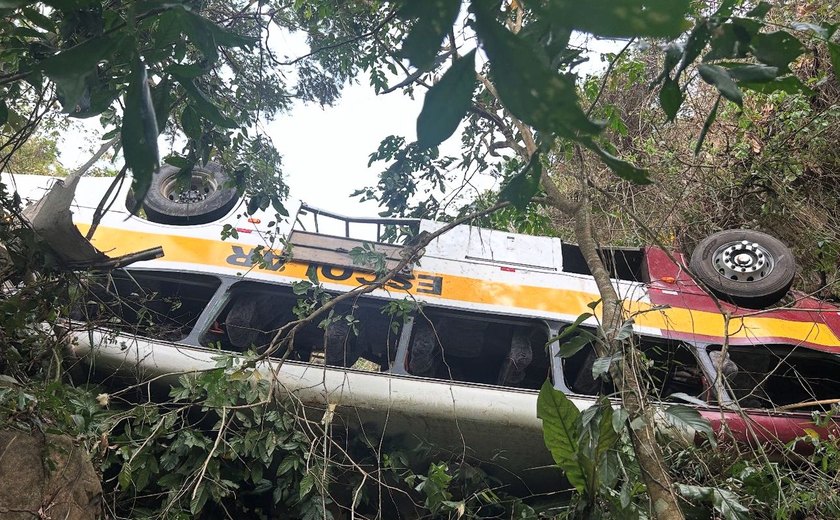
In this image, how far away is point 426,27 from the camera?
70 cm

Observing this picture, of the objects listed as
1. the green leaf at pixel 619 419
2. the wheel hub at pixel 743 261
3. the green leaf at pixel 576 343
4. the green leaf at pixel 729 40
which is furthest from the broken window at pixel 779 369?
the green leaf at pixel 729 40

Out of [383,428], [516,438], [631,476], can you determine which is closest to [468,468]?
[516,438]

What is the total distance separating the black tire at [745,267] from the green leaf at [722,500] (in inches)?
88.2

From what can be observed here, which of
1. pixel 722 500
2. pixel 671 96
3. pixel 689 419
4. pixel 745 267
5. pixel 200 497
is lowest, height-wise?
pixel 200 497

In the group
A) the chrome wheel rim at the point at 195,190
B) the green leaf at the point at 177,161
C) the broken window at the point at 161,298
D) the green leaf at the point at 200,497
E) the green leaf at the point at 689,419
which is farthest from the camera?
the chrome wheel rim at the point at 195,190

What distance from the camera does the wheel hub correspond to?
415cm

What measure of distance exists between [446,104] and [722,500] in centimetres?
198

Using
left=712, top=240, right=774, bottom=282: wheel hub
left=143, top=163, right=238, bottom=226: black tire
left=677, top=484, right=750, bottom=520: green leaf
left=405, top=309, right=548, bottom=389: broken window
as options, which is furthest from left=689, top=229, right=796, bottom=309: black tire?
left=143, top=163, right=238, bottom=226: black tire

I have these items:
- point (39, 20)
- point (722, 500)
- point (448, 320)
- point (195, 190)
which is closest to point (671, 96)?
point (39, 20)

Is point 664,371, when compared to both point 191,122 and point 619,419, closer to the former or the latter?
point 619,419

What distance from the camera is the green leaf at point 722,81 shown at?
3.48ft

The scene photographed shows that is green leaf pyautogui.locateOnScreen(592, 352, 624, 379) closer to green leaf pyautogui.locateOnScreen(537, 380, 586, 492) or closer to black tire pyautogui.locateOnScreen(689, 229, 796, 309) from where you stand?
green leaf pyautogui.locateOnScreen(537, 380, 586, 492)

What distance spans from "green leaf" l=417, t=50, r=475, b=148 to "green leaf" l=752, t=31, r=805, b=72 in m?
0.68

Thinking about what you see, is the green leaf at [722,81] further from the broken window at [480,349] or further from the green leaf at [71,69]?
the broken window at [480,349]
